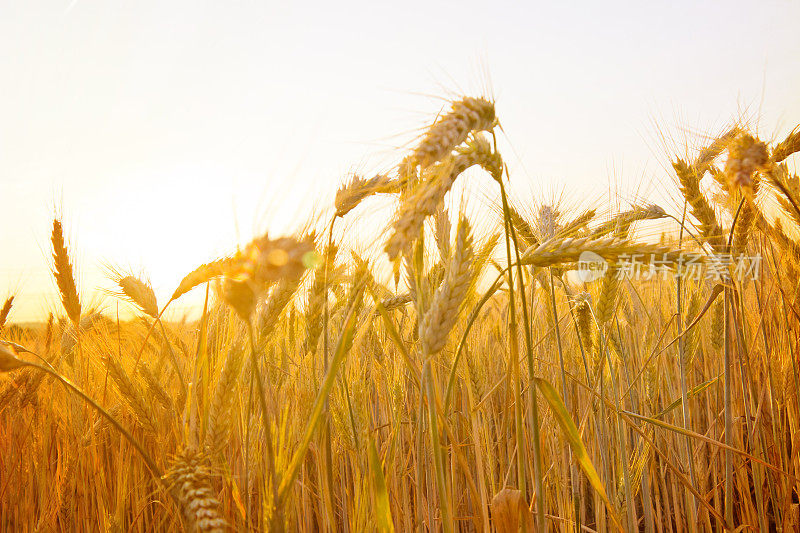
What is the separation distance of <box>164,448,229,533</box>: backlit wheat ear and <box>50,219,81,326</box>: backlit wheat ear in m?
1.32

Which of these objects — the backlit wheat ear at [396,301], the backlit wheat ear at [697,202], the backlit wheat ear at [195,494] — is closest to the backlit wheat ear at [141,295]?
the backlit wheat ear at [396,301]

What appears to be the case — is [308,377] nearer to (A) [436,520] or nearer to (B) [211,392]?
(A) [436,520]

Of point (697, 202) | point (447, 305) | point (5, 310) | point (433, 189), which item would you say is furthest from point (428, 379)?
point (5, 310)

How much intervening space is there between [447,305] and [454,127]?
0.34 meters

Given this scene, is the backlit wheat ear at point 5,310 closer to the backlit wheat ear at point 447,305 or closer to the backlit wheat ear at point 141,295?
the backlit wheat ear at point 141,295

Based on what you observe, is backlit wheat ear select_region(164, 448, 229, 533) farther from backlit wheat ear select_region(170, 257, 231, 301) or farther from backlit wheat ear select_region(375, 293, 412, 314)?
backlit wheat ear select_region(375, 293, 412, 314)

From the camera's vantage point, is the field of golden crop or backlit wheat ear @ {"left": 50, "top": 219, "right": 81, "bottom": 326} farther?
backlit wheat ear @ {"left": 50, "top": 219, "right": 81, "bottom": 326}

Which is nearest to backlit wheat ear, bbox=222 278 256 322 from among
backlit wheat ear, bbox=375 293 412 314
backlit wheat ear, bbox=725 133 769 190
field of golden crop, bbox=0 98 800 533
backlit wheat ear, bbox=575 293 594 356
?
field of golden crop, bbox=0 98 800 533

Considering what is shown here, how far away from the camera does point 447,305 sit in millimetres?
988

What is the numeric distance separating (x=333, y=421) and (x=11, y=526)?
149 centimetres

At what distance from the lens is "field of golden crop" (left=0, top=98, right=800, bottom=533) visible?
0.96m

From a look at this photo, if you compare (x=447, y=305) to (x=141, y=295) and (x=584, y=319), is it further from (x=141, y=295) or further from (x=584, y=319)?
(x=141, y=295)

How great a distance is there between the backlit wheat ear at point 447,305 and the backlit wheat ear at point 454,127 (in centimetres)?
21

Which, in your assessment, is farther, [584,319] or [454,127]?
[584,319]
